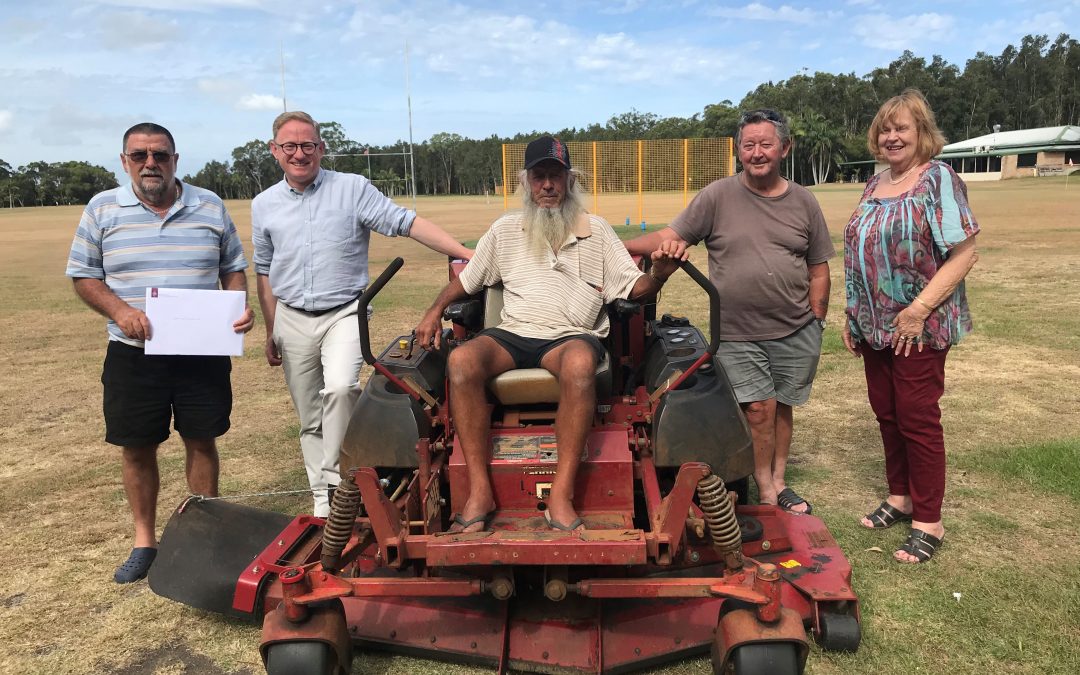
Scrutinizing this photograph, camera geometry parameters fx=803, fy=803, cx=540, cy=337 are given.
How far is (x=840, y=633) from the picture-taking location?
10.3ft

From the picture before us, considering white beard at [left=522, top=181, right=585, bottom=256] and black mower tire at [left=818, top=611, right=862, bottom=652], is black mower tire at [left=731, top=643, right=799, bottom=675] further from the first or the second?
white beard at [left=522, top=181, right=585, bottom=256]

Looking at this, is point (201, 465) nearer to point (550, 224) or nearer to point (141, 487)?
point (141, 487)

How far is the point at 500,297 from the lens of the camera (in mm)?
4129

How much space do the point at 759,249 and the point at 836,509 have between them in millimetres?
1615

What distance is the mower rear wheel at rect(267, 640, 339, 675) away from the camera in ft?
9.61

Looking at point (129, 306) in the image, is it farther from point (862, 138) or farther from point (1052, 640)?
point (862, 138)

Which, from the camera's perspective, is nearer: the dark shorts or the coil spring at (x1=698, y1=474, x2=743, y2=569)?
the coil spring at (x1=698, y1=474, x2=743, y2=569)

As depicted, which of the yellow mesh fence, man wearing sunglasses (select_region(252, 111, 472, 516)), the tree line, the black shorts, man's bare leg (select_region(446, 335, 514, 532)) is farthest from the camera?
the tree line

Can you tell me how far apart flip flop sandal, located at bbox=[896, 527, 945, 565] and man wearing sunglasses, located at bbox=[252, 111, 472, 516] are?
2.69m

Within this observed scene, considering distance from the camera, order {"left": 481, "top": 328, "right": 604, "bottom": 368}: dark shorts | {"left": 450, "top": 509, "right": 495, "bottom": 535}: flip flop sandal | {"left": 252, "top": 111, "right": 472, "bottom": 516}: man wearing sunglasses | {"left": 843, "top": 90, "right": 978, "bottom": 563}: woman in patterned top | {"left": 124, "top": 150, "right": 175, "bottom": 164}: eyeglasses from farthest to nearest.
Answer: {"left": 252, "top": 111, "right": 472, "bottom": 516}: man wearing sunglasses < {"left": 124, "top": 150, "right": 175, "bottom": 164}: eyeglasses < {"left": 843, "top": 90, "right": 978, "bottom": 563}: woman in patterned top < {"left": 481, "top": 328, "right": 604, "bottom": 368}: dark shorts < {"left": 450, "top": 509, "right": 495, "bottom": 535}: flip flop sandal

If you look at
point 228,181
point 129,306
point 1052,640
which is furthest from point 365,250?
point 228,181

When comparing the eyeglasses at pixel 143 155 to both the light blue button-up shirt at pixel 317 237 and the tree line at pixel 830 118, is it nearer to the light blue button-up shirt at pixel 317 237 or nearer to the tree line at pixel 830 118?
the light blue button-up shirt at pixel 317 237

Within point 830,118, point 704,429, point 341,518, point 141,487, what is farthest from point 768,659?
point 830,118

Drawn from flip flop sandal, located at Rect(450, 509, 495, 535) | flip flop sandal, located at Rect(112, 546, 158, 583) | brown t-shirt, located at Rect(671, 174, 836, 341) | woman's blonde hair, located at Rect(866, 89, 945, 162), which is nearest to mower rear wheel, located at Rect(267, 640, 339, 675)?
flip flop sandal, located at Rect(450, 509, 495, 535)
